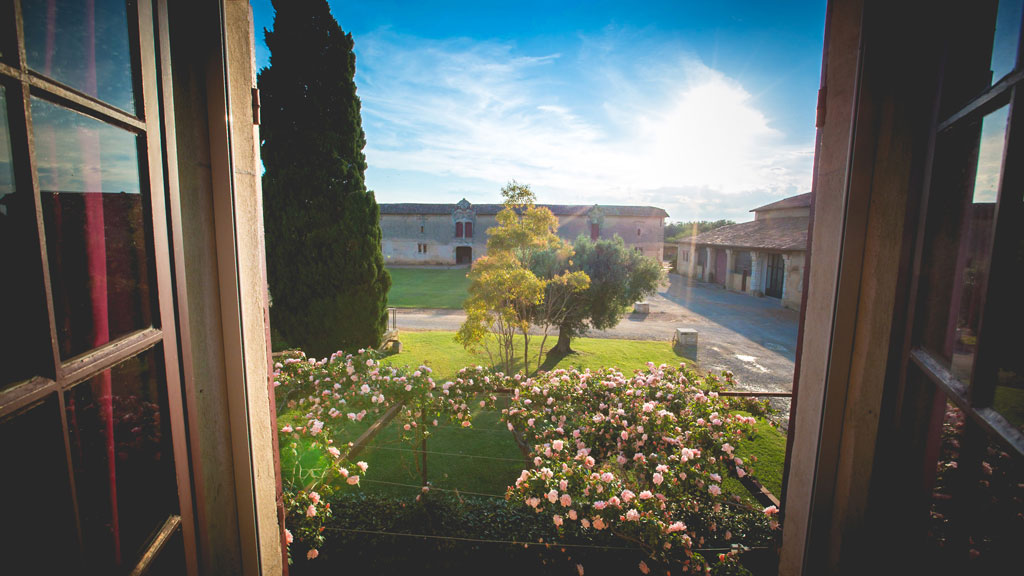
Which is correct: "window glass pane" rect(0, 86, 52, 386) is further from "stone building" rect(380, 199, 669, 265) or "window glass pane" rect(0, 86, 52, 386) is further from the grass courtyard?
"stone building" rect(380, 199, 669, 265)

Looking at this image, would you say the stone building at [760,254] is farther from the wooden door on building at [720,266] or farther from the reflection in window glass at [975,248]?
the reflection in window glass at [975,248]

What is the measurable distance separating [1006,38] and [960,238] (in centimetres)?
44

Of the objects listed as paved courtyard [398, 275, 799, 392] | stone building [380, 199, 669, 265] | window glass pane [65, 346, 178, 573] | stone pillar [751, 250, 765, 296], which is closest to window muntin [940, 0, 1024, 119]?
window glass pane [65, 346, 178, 573]

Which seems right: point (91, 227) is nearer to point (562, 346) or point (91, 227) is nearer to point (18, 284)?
point (18, 284)

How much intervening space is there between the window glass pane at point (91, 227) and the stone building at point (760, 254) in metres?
19.1

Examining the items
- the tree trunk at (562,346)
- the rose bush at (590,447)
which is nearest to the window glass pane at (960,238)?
the rose bush at (590,447)

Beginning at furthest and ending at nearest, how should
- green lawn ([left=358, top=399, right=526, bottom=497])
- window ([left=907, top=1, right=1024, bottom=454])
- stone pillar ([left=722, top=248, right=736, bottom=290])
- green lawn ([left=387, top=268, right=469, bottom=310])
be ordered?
stone pillar ([left=722, top=248, right=736, bottom=290]), green lawn ([left=387, top=268, right=469, bottom=310]), green lawn ([left=358, top=399, right=526, bottom=497]), window ([left=907, top=1, right=1024, bottom=454])

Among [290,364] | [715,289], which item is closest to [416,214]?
[715,289]

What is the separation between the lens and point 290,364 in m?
4.54

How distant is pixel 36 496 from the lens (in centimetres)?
75

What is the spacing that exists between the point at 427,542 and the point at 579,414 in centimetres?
181

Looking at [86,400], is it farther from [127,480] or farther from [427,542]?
[427,542]

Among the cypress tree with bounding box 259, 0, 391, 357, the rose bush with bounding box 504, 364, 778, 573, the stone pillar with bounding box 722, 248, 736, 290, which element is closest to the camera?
the rose bush with bounding box 504, 364, 778, 573

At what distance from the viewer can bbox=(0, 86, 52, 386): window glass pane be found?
0.70 m
